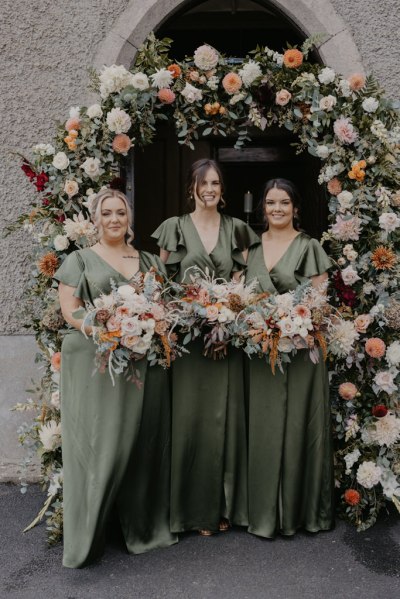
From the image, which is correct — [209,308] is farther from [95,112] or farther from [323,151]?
[95,112]

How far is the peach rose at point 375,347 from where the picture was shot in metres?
4.01

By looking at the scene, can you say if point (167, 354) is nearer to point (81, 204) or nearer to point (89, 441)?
point (89, 441)

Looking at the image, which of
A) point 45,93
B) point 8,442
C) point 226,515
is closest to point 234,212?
point 45,93

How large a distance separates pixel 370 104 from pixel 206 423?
2319mm

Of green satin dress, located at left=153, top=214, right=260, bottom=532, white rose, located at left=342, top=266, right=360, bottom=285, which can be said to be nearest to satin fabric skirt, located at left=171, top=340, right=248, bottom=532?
green satin dress, located at left=153, top=214, right=260, bottom=532

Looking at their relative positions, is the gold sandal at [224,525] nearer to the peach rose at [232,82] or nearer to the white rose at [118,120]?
the white rose at [118,120]

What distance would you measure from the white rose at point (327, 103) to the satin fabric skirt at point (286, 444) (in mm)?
1635

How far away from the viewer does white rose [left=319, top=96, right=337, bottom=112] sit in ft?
13.4

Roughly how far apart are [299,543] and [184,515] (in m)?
0.73

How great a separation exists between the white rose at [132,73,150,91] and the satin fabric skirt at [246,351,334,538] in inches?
76.1

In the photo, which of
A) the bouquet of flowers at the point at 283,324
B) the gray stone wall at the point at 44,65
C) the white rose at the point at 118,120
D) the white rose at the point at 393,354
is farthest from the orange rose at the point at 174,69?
the white rose at the point at 393,354

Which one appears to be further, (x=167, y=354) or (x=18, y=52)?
(x=18, y=52)

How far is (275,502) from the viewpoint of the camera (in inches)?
153

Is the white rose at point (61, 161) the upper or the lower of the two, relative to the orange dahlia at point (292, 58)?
lower
